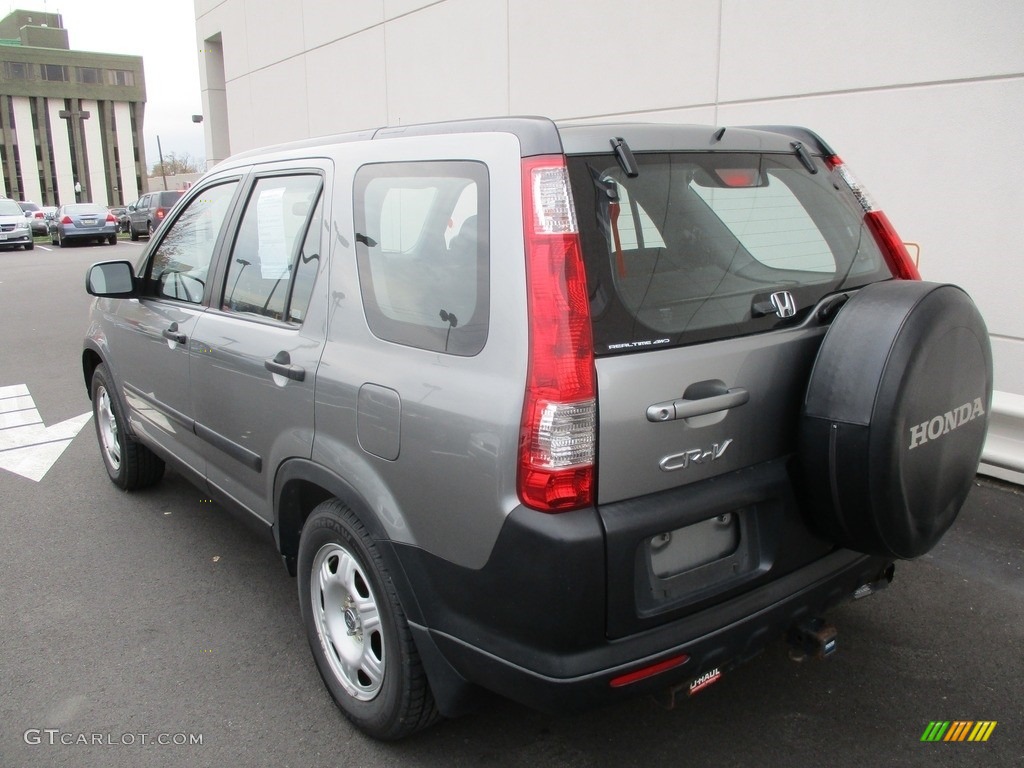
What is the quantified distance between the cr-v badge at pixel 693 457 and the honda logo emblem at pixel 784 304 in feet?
1.51

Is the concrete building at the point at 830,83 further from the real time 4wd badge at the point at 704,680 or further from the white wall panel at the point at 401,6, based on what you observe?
the real time 4wd badge at the point at 704,680

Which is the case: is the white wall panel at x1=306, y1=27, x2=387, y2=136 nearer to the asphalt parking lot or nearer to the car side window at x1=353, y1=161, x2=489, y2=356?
the asphalt parking lot

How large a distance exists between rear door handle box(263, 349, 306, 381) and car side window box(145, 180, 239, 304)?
0.92m

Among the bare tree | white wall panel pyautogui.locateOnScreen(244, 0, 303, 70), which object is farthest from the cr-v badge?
the bare tree

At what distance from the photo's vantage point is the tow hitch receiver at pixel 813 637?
2551 mm

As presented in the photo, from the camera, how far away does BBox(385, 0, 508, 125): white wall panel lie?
940cm

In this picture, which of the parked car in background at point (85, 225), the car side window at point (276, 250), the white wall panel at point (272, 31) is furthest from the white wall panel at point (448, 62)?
the parked car in background at point (85, 225)

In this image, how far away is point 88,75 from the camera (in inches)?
3536

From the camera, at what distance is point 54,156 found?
8556 centimetres

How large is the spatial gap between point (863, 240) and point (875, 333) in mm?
775

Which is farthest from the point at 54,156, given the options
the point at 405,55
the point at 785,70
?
the point at 785,70

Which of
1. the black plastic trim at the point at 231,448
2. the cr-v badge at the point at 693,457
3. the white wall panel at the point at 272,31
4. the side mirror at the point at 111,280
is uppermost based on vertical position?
the white wall panel at the point at 272,31

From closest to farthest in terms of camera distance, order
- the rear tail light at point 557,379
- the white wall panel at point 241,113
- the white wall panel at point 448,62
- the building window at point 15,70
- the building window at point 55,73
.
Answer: the rear tail light at point 557,379 < the white wall panel at point 448,62 < the white wall panel at point 241,113 < the building window at point 15,70 < the building window at point 55,73

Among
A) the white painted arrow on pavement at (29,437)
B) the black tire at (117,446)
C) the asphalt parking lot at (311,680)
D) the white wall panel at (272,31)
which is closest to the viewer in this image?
the asphalt parking lot at (311,680)
